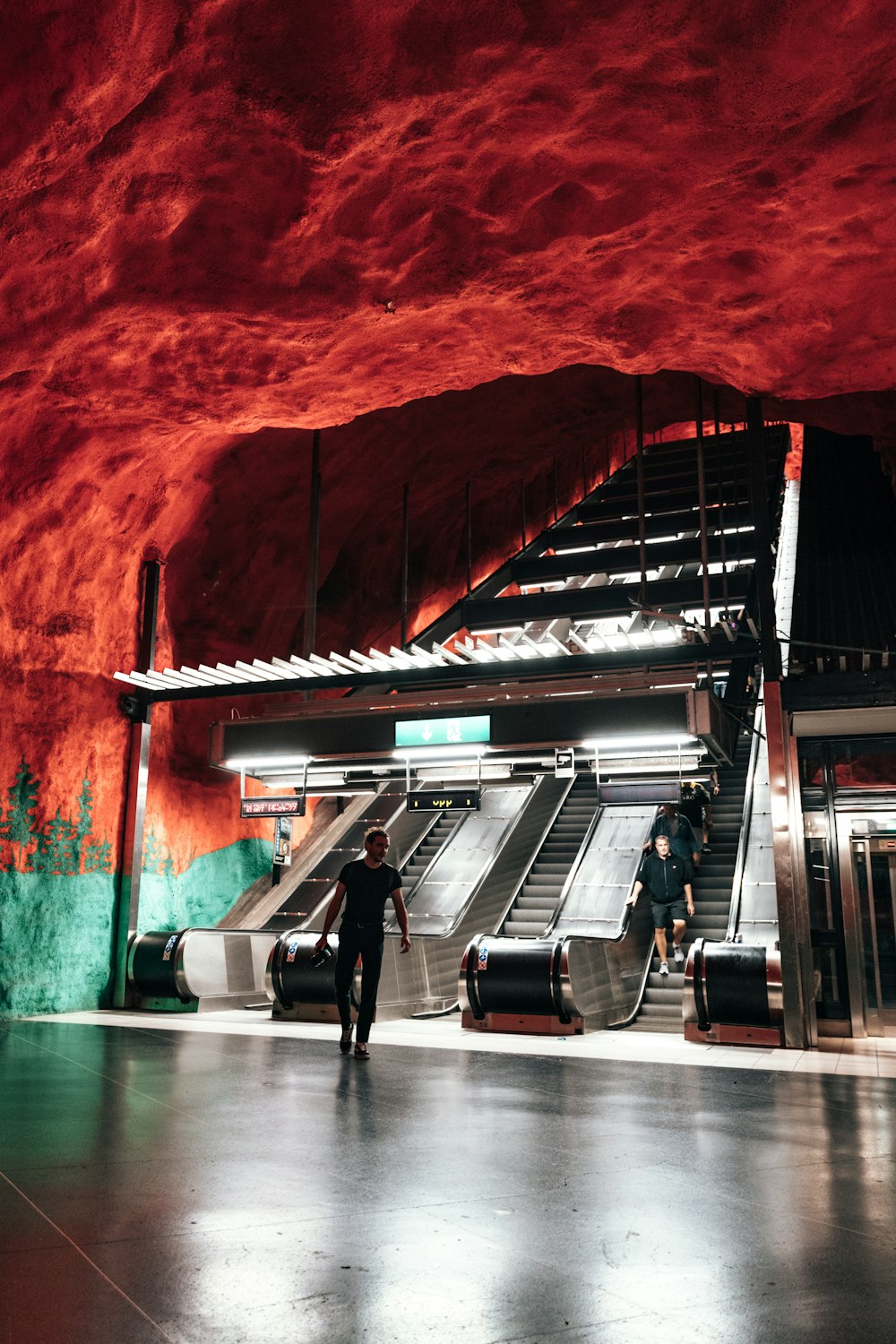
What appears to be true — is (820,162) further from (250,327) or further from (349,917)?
(349,917)

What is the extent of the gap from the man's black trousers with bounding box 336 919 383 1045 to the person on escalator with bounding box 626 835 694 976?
15.4 ft

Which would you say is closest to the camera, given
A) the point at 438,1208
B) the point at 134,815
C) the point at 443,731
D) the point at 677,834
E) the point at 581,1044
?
the point at 438,1208

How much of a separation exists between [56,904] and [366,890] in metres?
4.75

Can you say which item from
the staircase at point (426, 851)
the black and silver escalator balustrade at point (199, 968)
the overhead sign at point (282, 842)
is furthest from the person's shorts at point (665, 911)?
the overhead sign at point (282, 842)

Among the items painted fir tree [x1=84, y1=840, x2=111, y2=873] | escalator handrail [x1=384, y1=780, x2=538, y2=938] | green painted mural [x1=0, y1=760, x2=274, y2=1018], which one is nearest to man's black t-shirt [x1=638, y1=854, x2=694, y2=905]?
escalator handrail [x1=384, y1=780, x2=538, y2=938]

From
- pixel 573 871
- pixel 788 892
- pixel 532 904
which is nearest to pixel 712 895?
pixel 573 871

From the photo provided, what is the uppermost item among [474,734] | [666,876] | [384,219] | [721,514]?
[384,219]

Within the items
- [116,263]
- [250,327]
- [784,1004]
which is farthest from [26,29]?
[784,1004]

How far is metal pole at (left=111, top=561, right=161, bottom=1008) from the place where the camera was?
38.5 ft

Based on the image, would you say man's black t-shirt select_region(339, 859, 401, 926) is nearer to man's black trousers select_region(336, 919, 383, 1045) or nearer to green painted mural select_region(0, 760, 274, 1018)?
man's black trousers select_region(336, 919, 383, 1045)

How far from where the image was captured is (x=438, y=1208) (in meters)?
3.48

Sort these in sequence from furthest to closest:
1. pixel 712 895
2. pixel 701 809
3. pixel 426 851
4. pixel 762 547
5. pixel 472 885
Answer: pixel 426 851, pixel 701 809, pixel 472 885, pixel 712 895, pixel 762 547

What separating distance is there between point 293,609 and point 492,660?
17.5 feet

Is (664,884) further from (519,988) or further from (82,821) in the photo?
(82,821)
